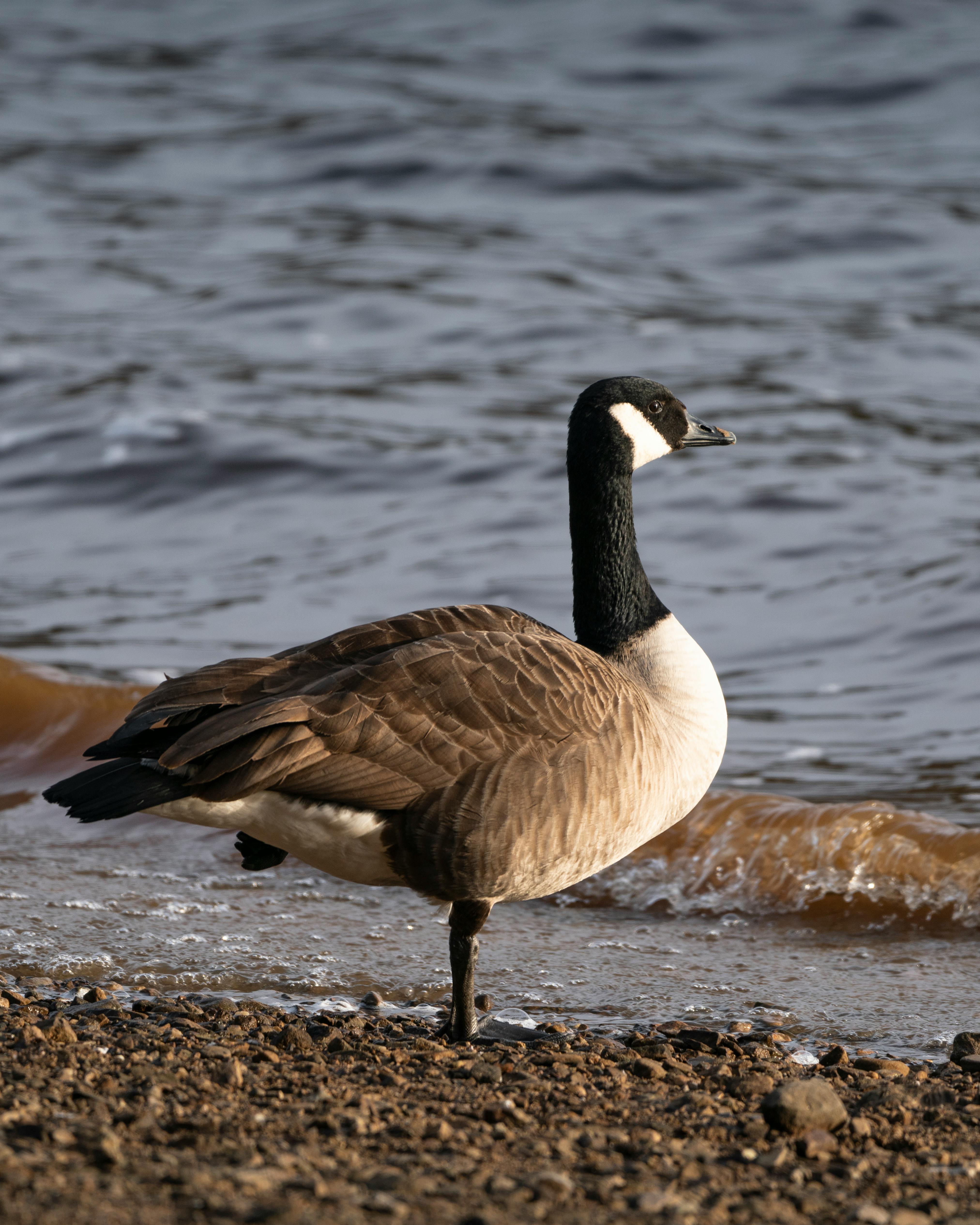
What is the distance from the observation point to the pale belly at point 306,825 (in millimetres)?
4594

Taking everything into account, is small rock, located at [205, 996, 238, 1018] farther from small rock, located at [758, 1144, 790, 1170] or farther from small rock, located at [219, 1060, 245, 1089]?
small rock, located at [758, 1144, 790, 1170]

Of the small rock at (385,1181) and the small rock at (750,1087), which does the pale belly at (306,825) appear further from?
the small rock at (385,1181)

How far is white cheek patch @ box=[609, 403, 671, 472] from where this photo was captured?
230 inches

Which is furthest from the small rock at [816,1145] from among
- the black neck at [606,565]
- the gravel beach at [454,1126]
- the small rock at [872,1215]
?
the black neck at [606,565]

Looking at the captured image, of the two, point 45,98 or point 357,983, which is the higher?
point 45,98

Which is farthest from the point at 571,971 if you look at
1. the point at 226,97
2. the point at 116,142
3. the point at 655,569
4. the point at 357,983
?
the point at 226,97

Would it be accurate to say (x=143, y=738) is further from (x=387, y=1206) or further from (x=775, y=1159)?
(x=775, y=1159)

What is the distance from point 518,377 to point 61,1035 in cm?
1259

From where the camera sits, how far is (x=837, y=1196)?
3.30 metres

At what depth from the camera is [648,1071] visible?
4.26 meters

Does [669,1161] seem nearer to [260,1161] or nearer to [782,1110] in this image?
[782,1110]

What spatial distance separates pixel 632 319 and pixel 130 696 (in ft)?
32.7

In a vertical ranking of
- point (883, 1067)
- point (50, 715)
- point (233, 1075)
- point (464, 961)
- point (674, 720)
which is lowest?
point (50, 715)

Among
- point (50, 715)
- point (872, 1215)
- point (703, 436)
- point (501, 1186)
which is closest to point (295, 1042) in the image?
point (501, 1186)
